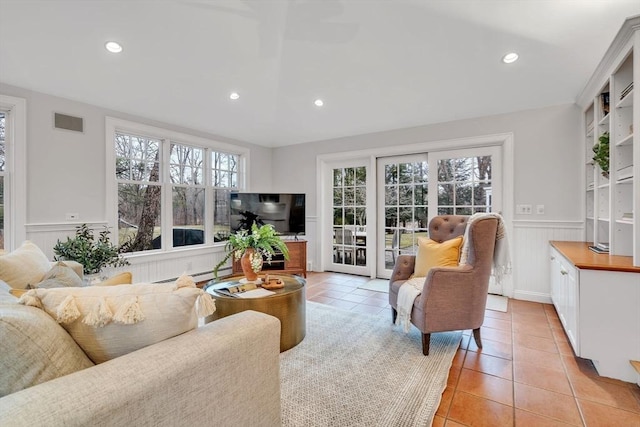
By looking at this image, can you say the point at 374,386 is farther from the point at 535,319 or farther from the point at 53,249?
the point at 53,249

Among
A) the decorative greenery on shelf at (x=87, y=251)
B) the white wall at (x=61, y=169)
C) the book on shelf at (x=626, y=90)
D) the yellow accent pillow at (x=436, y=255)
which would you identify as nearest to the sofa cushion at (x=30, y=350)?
the yellow accent pillow at (x=436, y=255)

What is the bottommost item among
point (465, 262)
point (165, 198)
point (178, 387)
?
point (178, 387)

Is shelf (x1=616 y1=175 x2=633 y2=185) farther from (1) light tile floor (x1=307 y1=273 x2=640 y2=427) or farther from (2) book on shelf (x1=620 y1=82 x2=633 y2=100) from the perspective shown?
(1) light tile floor (x1=307 y1=273 x2=640 y2=427)

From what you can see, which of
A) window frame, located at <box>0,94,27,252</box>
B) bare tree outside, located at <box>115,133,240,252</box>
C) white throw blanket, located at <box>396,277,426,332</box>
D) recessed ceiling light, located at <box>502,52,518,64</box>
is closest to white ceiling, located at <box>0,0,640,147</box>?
recessed ceiling light, located at <box>502,52,518,64</box>

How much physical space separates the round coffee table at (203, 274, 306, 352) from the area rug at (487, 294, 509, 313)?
7.20ft

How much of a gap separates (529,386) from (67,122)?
466cm

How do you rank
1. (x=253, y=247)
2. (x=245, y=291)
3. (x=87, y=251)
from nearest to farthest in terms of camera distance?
(x=245, y=291) < (x=253, y=247) < (x=87, y=251)

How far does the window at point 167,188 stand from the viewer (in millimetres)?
3797

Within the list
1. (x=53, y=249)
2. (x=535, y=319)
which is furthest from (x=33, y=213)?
(x=535, y=319)

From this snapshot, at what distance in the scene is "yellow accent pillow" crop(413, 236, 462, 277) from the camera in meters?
2.54

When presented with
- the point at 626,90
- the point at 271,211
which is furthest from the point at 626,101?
the point at 271,211

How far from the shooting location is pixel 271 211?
478 centimetres

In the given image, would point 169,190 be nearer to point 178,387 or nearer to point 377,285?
point 377,285

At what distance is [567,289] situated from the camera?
7.97 ft
